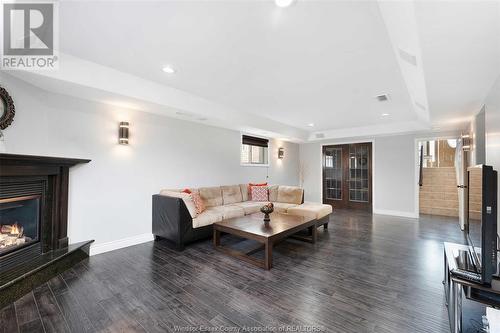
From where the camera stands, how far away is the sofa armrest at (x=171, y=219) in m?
3.39

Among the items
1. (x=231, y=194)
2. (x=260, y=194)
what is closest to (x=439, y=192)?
(x=260, y=194)

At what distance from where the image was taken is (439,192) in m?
6.14

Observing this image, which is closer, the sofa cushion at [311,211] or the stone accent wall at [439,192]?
the sofa cushion at [311,211]

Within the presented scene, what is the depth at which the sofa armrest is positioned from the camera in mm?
3387

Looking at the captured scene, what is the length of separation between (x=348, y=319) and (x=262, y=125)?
4316 millimetres

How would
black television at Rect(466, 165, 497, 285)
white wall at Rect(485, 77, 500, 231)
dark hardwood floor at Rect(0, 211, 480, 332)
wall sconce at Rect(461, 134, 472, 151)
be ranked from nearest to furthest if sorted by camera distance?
black television at Rect(466, 165, 497, 285) < dark hardwood floor at Rect(0, 211, 480, 332) < white wall at Rect(485, 77, 500, 231) < wall sconce at Rect(461, 134, 472, 151)

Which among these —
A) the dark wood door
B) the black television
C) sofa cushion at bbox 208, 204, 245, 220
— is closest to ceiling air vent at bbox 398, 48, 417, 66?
the black television

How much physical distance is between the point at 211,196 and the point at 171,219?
1.19 metres

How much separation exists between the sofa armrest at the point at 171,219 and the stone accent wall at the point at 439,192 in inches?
265

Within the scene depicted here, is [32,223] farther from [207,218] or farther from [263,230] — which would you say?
[263,230]

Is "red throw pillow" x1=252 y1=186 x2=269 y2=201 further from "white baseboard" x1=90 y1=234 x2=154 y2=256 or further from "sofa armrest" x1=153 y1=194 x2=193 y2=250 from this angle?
"white baseboard" x1=90 y1=234 x2=154 y2=256

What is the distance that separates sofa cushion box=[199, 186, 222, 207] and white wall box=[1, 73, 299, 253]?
1.11 feet

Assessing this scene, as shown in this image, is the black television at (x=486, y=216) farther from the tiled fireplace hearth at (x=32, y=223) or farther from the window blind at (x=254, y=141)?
the window blind at (x=254, y=141)

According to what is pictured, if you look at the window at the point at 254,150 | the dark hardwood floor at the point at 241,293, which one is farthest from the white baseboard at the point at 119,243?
the window at the point at 254,150
